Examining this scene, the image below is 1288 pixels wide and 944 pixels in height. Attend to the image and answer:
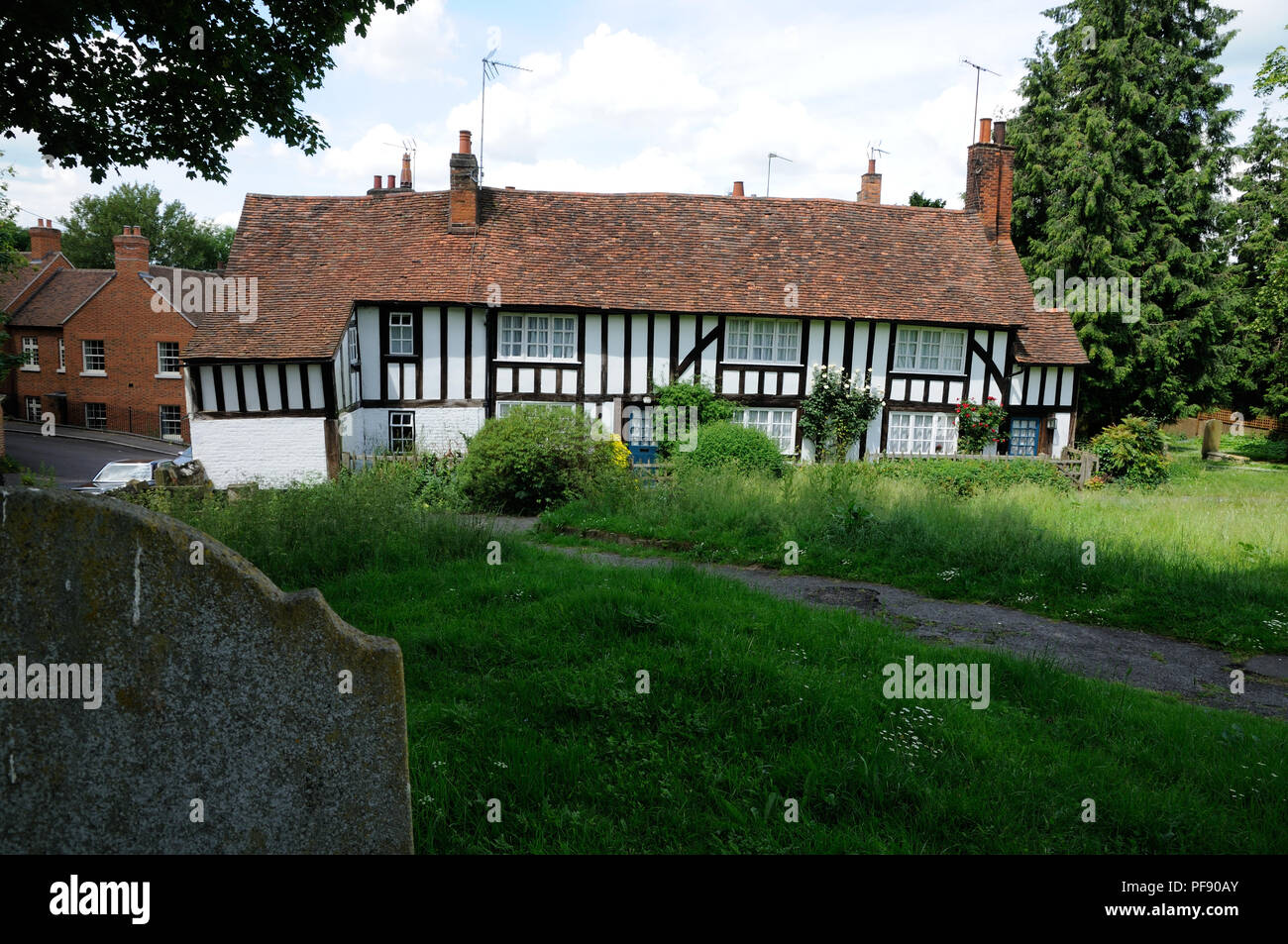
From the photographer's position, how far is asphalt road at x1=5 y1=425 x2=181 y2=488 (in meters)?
28.9

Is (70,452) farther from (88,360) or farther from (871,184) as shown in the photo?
(871,184)

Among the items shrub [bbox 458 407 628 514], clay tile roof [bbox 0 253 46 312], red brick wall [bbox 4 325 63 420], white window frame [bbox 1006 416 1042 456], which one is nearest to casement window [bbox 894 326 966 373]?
white window frame [bbox 1006 416 1042 456]

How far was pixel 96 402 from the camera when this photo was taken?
121ft

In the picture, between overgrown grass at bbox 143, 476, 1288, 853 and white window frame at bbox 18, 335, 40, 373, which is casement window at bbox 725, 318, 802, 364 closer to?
overgrown grass at bbox 143, 476, 1288, 853

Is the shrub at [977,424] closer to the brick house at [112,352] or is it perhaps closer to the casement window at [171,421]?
the brick house at [112,352]

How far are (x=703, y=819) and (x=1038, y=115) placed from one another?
33.1m

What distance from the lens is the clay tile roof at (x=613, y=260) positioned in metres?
21.3

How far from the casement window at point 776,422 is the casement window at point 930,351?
11.5ft

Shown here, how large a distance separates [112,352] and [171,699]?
40.9 m

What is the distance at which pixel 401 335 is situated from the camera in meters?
21.6

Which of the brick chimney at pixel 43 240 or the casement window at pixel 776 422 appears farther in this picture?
the brick chimney at pixel 43 240

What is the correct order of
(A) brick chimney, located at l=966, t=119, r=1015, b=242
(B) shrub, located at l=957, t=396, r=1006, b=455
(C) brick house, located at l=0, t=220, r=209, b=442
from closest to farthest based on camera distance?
(B) shrub, located at l=957, t=396, r=1006, b=455 → (A) brick chimney, located at l=966, t=119, r=1015, b=242 → (C) brick house, located at l=0, t=220, r=209, b=442

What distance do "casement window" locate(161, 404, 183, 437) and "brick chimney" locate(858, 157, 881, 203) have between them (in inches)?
1212

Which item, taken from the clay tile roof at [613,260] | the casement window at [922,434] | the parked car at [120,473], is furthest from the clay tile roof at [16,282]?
the casement window at [922,434]
